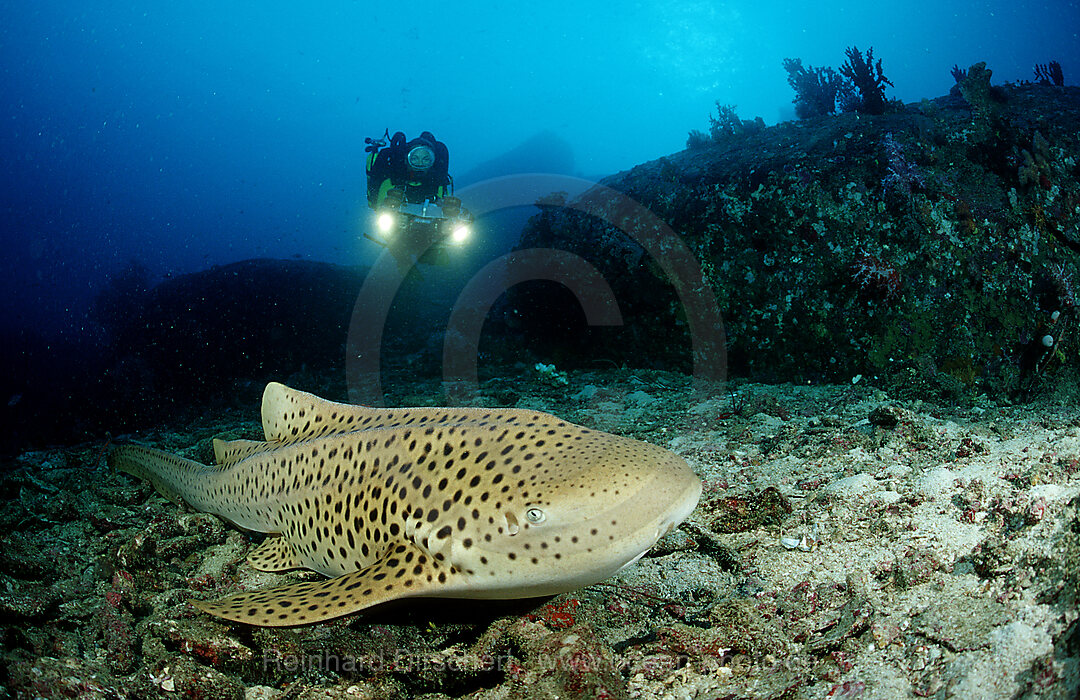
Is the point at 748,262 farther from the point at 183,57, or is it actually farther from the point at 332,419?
the point at 183,57

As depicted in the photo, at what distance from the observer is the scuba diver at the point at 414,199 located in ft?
35.8

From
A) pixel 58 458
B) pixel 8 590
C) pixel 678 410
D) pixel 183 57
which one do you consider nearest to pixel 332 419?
pixel 8 590

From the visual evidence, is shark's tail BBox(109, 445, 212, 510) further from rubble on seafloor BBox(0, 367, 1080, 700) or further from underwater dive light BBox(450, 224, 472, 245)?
Result: underwater dive light BBox(450, 224, 472, 245)

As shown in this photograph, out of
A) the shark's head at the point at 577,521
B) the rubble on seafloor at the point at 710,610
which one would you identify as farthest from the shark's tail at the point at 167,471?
the shark's head at the point at 577,521

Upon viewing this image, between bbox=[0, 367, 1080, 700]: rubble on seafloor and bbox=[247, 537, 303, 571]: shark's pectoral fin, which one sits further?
bbox=[247, 537, 303, 571]: shark's pectoral fin

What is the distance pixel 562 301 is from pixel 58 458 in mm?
7999

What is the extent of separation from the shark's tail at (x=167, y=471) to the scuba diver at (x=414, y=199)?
7523mm

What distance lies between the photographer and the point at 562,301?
31.2ft

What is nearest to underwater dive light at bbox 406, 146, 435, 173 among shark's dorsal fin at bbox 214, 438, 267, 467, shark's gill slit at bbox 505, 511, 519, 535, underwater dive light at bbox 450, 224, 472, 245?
underwater dive light at bbox 450, 224, 472, 245

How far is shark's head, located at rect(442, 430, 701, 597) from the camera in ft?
6.13

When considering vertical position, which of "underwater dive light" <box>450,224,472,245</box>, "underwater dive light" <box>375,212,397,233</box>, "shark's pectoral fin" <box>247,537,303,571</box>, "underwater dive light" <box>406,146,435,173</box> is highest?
"underwater dive light" <box>406,146,435,173</box>

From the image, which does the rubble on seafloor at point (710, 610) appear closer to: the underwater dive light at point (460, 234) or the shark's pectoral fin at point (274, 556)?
the shark's pectoral fin at point (274, 556)

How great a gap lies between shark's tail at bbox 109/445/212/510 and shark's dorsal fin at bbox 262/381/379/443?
32.3 inches

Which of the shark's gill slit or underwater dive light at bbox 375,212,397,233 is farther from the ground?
underwater dive light at bbox 375,212,397,233
